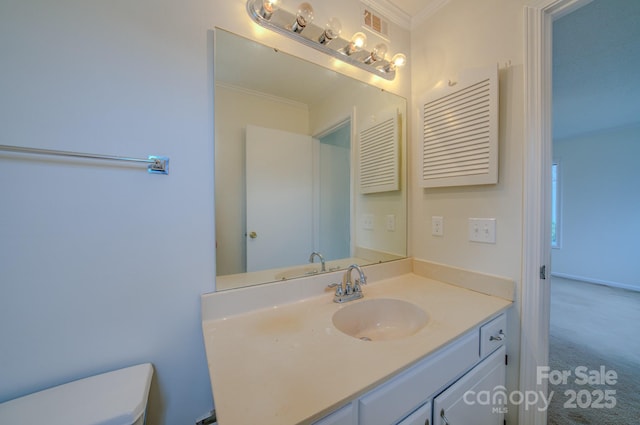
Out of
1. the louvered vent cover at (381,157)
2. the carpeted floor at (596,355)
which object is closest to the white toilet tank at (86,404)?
the louvered vent cover at (381,157)

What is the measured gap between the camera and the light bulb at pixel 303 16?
1.05m

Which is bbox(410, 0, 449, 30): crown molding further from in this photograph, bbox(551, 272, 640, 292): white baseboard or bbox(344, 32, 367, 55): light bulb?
bbox(551, 272, 640, 292): white baseboard

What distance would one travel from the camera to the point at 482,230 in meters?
1.25

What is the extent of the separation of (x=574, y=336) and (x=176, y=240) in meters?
3.61

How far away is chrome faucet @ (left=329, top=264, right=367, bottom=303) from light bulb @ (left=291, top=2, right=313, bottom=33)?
1186 millimetres

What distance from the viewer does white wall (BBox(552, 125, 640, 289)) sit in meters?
3.65

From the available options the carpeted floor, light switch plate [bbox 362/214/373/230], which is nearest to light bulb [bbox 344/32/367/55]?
A: light switch plate [bbox 362/214/373/230]

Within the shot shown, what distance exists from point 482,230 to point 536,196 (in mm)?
279

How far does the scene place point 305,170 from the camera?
1.33 meters

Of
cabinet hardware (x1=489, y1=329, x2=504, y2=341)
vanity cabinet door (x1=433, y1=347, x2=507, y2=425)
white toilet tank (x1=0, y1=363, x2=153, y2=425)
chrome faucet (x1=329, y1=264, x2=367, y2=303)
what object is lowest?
vanity cabinet door (x1=433, y1=347, x2=507, y2=425)

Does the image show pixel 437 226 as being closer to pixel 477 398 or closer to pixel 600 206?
pixel 477 398

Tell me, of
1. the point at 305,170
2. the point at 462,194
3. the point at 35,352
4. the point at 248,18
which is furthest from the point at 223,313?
the point at 462,194

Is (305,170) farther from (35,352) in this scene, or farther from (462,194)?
(35,352)

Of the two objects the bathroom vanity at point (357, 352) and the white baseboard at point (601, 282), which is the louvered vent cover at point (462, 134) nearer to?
the bathroom vanity at point (357, 352)
